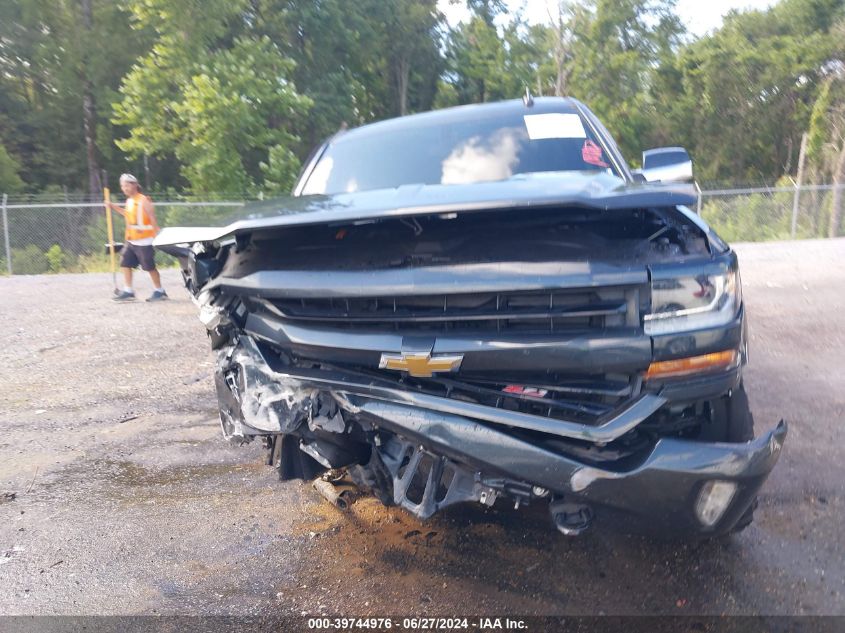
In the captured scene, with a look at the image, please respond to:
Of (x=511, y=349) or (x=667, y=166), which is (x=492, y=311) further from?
(x=667, y=166)

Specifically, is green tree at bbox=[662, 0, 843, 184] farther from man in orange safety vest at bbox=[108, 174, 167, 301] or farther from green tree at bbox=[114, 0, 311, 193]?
man in orange safety vest at bbox=[108, 174, 167, 301]

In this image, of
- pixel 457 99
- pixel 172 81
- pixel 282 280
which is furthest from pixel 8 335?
pixel 457 99

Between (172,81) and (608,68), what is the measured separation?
74.2 feet

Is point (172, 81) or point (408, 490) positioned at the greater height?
point (172, 81)

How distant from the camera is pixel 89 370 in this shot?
636 cm

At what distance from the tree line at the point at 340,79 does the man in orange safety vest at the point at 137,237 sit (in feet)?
37.2

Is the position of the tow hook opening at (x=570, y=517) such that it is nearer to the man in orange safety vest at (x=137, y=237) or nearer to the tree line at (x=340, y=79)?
the man in orange safety vest at (x=137, y=237)

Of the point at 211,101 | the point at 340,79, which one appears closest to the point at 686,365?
the point at 211,101

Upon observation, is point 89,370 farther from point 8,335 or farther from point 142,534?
point 142,534

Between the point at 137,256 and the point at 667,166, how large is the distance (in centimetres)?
838

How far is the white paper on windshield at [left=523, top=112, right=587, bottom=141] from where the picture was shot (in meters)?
3.90

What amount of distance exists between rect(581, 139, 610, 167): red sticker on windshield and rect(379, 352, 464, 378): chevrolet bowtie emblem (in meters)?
1.82

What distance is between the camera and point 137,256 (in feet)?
33.6

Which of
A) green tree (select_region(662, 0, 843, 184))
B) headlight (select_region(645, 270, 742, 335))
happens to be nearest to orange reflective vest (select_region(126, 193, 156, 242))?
headlight (select_region(645, 270, 742, 335))
